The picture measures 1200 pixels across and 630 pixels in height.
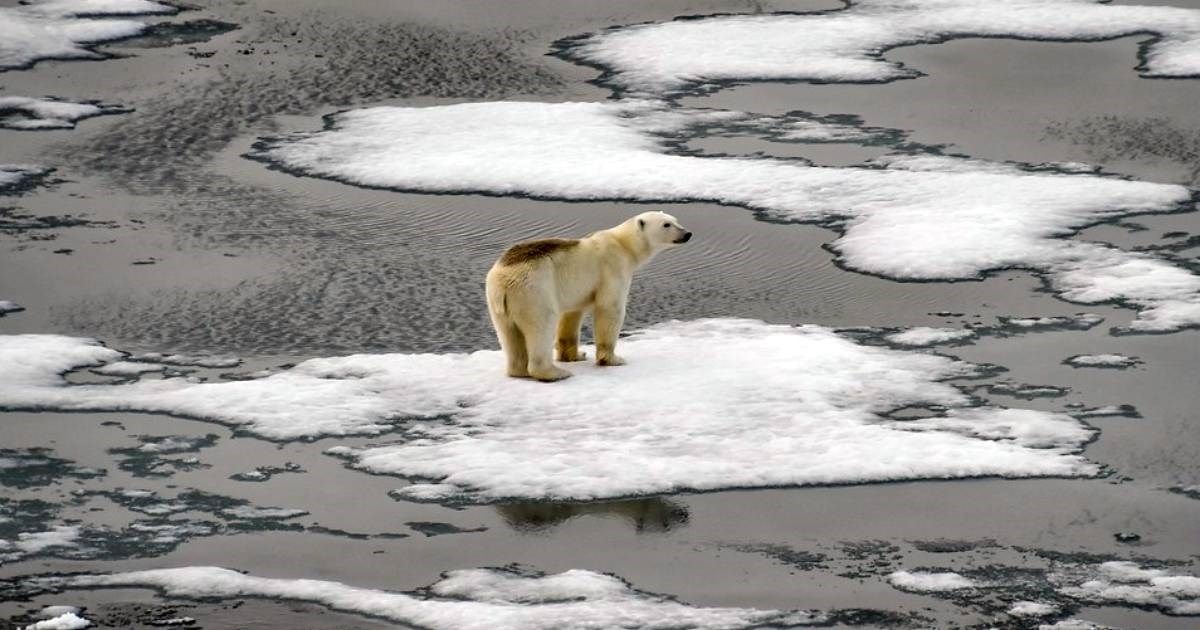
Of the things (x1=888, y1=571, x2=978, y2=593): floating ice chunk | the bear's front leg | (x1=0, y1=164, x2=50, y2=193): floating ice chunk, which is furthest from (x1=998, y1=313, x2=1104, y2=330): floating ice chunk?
(x1=0, y1=164, x2=50, y2=193): floating ice chunk

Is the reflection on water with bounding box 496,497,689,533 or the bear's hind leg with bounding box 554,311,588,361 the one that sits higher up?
the bear's hind leg with bounding box 554,311,588,361

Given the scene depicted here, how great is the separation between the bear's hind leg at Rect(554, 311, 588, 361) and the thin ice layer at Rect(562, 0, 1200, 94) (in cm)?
564

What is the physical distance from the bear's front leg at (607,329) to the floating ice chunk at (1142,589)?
2799 mm

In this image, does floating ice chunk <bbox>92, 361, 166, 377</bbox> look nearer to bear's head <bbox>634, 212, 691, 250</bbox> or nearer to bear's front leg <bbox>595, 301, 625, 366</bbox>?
bear's front leg <bbox>595, 301, 625, 366</bbox>

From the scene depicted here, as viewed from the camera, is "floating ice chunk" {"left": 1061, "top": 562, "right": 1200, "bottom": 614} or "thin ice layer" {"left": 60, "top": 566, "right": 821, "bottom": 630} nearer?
"thin ice layer" {"left": 60, "top": 566, "right": 821, "bottom": 630}

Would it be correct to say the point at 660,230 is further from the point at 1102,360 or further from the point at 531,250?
the point at 1102,360

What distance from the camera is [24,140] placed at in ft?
41.3

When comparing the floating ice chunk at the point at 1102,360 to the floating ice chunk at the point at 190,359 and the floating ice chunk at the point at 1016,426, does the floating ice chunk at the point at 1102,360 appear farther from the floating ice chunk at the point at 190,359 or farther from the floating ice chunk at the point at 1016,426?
the floating ice chunk at the point at 190,359

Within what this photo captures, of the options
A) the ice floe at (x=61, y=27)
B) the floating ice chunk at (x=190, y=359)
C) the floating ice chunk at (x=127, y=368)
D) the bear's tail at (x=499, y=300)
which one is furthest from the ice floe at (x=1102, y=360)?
the ice floe at (x=61, y=27)

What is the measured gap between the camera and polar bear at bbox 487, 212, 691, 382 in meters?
7.89

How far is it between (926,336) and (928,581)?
2922 millimetres

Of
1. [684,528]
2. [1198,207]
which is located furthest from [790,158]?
[684,528]

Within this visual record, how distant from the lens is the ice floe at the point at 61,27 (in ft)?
48.3

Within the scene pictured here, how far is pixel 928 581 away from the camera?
6.08 metres
